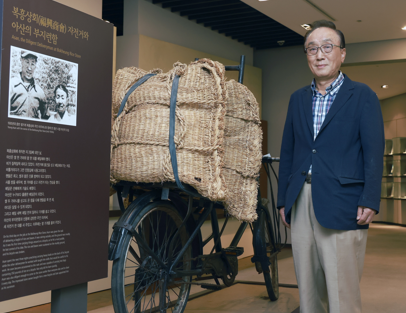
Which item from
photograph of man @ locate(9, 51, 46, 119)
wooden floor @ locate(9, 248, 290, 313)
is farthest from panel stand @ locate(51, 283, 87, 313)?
wooden floor @ locate(9, 248, 290, 313)

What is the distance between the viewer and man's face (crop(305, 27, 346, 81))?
2.11 meters

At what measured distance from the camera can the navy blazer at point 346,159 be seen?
199cm

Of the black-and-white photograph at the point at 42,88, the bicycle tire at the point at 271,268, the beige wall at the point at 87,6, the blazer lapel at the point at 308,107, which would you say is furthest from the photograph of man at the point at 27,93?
the beige wall at the point at 87,6

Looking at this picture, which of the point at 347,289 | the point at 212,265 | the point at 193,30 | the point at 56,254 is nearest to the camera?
the point at 56,254

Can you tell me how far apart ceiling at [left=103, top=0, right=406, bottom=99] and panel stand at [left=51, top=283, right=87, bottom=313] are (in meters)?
3.82

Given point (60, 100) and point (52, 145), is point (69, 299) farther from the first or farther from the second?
point (60, 100)

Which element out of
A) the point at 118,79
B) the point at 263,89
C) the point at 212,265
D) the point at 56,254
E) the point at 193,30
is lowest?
the point at 212,265

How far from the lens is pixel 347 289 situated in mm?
2037

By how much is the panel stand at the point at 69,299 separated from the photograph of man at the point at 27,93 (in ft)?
2.24

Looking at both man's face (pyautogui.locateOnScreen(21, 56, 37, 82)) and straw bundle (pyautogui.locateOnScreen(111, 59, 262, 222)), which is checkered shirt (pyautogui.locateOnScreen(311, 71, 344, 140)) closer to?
straw bundle (pyautogui.locateOnScreen(111, 59, 262, 222))

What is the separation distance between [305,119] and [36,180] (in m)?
1.30

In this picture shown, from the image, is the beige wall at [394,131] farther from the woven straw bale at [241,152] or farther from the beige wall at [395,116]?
the woven straw bale at [241,152]

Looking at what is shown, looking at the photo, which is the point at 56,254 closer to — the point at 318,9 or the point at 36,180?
the point at 36,180

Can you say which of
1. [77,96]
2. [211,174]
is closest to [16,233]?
[77,96]
